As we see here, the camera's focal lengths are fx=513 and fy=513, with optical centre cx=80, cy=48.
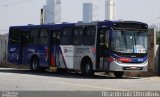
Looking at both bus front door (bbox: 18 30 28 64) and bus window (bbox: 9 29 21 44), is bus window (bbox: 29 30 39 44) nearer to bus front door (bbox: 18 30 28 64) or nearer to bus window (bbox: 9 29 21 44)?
bus front door (bbox: 18 30 28 64)

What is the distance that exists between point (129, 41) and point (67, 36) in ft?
15.6

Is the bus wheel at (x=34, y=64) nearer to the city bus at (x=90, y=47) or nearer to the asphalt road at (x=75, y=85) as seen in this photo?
the city bus at (x=90, y=47)

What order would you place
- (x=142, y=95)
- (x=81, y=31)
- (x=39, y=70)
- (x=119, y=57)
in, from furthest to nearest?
(x=39, y=70)
(x=81, y=31)
(x=119, y=57)
(x=142, y=95)

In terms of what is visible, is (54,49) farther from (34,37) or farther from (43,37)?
(34,37)

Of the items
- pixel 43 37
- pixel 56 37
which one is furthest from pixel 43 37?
pixel 56 37

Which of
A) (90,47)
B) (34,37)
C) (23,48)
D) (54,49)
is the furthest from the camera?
(23,48)

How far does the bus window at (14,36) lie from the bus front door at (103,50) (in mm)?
9396

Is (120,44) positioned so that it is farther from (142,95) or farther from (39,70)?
(142,95)

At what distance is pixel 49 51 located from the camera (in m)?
32.0

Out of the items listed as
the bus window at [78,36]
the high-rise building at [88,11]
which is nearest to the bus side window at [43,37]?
the bus window at [78,36]

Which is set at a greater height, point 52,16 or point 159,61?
point 52,16

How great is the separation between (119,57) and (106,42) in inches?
42.9

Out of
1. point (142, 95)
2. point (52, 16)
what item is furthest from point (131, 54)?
point (52, 16)

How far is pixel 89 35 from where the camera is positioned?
28359 mm
